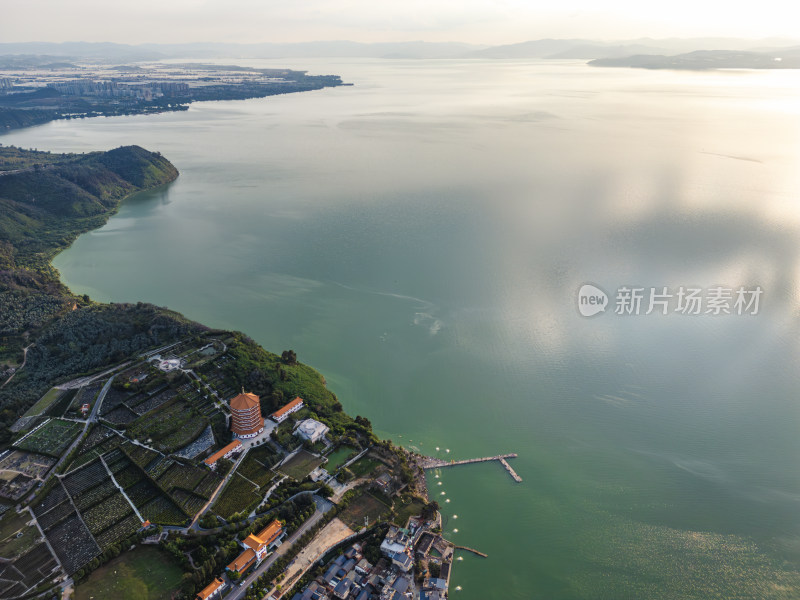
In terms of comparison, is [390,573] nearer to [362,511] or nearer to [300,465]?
[362,511]

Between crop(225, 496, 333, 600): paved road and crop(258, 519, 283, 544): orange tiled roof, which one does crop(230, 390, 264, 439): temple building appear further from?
crop(258, 519, 283, 544): orange tiled roof

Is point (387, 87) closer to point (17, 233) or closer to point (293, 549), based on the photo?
point (17, 233)

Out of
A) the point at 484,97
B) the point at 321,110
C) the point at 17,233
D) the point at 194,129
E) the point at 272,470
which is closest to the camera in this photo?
the point at 272,470

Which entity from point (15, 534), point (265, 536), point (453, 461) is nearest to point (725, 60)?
point (453, 461)

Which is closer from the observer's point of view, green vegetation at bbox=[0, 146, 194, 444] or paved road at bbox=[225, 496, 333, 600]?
paved road at bbox=[225, 496, 333, 600]

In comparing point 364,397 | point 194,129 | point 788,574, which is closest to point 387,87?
point 194,129

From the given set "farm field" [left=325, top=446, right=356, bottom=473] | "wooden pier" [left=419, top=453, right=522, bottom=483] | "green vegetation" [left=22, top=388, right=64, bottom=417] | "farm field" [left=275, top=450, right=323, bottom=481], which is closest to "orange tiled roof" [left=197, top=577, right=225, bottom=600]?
"farm field" [left=275, top=450, right=323, bottom=481]

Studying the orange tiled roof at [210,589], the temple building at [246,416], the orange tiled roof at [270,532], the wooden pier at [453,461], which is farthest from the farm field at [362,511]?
the temple building at [246,416]
